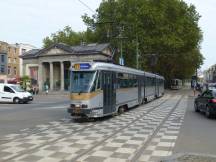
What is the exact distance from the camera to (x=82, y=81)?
17516mm

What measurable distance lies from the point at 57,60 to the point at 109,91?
56.4m

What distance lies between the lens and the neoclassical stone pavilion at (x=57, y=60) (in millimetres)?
70688

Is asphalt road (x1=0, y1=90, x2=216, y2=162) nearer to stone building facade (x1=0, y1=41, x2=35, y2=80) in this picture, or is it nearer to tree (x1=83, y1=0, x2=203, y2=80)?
tree (x1=83, y1=0, x2=203, y2=80)

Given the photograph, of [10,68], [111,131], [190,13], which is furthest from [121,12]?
[111,131]

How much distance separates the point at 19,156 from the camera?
9.23m

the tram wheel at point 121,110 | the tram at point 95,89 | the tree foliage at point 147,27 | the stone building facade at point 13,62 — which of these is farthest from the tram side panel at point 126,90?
the stone building facade at point 13,62

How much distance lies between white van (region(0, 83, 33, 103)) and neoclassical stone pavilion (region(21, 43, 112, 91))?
35.3 meters

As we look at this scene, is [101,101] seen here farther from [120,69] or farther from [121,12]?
[121,12]

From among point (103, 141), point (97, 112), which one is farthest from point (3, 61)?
point (103, 141)

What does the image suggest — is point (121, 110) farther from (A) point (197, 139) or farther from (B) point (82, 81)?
(A) point (197, 139)

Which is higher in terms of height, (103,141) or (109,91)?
(109,91)

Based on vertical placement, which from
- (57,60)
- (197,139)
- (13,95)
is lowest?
(197,139)

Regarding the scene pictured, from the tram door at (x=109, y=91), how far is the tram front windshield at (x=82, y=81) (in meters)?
0.92

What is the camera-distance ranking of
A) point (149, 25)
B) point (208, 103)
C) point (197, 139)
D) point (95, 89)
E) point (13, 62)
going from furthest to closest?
point (13, 62) → point (149, 25) → point (208, 103) → point (95, 89) → point (197, 139)
